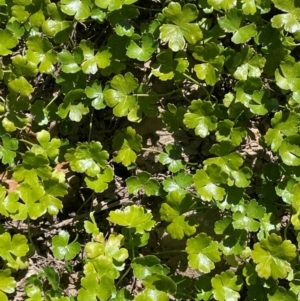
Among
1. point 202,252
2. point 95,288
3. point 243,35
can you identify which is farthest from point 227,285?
point 243,35

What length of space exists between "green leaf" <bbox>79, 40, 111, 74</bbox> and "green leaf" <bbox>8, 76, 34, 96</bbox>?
0.24 meters

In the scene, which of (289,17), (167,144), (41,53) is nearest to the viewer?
(289,17)

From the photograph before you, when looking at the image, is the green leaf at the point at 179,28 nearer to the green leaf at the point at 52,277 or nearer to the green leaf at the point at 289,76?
the green leaf at the point at 289,76

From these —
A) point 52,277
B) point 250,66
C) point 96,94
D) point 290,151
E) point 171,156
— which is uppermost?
point 250,66

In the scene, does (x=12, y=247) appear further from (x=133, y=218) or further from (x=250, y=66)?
(x=250, y=66)

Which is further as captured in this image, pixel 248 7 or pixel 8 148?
pixel 8 148

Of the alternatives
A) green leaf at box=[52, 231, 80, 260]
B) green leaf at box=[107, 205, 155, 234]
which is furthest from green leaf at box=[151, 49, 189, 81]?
green leaf at box=[52, 231, 80, 260]

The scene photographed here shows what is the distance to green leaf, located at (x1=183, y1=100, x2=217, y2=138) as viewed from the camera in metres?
2.23

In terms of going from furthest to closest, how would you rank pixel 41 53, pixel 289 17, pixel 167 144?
pixel 167 144 < pixel 41 53 < pixel 289 17

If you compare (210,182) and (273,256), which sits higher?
(210,182)

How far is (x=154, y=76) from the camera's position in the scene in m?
2.46

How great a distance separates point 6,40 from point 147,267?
1.10 metres

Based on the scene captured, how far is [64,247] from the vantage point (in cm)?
236

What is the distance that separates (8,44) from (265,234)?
4.35 feet
